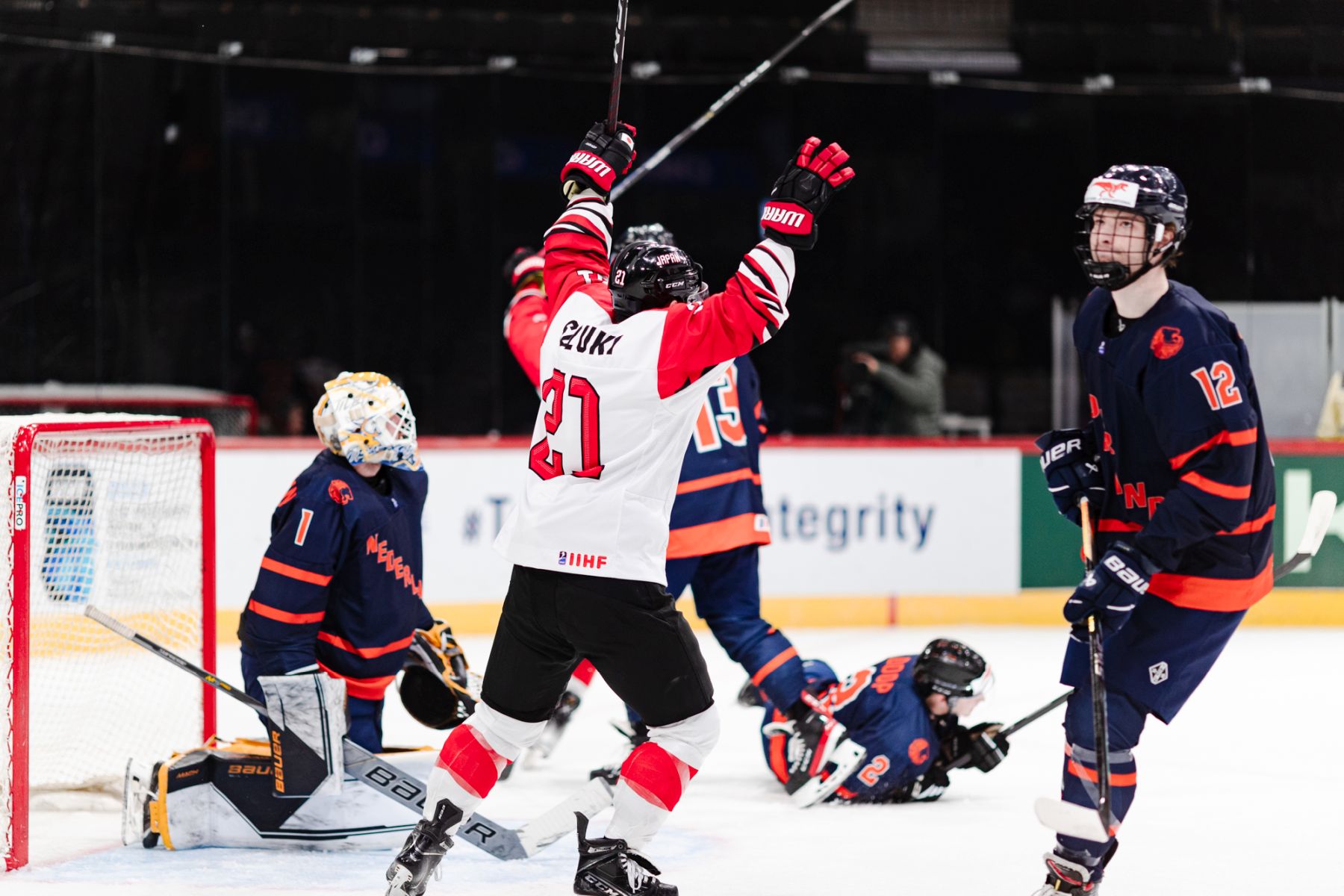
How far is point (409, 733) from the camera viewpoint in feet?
14.8

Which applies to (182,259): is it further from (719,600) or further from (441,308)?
(719,600)

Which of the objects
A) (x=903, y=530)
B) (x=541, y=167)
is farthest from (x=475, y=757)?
(x=541, y=167)

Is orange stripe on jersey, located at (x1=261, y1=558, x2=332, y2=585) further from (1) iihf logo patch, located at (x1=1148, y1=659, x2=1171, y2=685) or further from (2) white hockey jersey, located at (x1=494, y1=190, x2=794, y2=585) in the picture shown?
(1) iihf logo patch, located at (x1=1148, y1=659, x2=1171, y2=685)

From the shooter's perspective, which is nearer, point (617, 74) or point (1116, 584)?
point (1116, 584)

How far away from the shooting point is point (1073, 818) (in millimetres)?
2648

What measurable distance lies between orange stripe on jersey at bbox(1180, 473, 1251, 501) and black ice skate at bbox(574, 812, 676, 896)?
115 centimetres

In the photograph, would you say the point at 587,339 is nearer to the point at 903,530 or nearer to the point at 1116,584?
the point at 1116,584

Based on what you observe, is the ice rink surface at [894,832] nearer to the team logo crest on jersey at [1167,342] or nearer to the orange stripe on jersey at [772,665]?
the orange stripe on jersey at [772,665]

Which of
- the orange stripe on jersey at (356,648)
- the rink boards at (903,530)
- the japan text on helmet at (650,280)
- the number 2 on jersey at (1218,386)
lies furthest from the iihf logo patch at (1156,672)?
the rink boards at (903,530)

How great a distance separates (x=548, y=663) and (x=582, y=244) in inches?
31.2

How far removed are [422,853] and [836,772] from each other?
1.30 m

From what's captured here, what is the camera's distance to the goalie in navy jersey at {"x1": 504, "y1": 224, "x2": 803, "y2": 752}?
3906mm

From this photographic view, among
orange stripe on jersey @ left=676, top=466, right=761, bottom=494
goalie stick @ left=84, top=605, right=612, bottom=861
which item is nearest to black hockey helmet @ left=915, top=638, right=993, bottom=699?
orange stripe on jersey @ left=676, top=466, right=761, bottom=494

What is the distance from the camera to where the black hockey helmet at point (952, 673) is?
3742 millimetres
